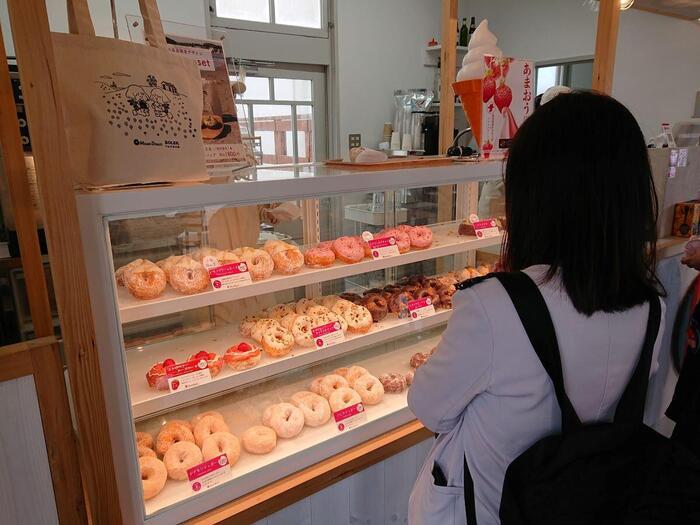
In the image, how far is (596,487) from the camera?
100 cm


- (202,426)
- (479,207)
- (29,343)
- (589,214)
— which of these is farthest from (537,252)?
(479,207)

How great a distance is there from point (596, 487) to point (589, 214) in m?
0.54

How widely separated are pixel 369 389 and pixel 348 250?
0.53 metres

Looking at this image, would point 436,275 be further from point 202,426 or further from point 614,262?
point 614,262

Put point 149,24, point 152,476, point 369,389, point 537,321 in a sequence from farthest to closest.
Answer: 1. point 369,389
2. point 152,476
3. point 149,24
4. point 537,321

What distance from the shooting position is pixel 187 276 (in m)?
1.49

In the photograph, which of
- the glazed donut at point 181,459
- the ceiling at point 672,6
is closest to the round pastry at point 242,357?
the glazed donut at point 181,459

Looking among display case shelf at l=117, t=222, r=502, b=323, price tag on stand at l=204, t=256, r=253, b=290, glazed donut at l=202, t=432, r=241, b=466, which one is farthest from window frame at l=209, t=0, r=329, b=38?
glazed donut at l=202, t=432, r=241, b=466

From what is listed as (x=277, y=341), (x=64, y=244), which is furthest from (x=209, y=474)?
(x=64, y=244)

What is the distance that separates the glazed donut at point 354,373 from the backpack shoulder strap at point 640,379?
104cm

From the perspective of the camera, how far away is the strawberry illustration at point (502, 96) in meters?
1.98

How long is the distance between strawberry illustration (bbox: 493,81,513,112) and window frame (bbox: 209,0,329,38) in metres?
3.08

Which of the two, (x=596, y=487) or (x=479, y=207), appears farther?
(x=479, y=207)

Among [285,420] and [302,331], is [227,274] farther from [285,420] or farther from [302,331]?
[285,420]
